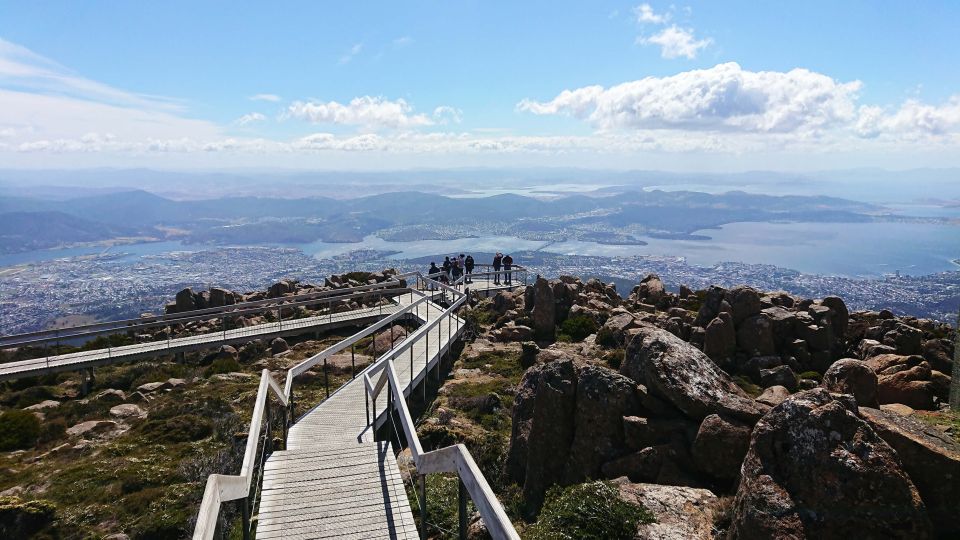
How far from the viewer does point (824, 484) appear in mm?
5934

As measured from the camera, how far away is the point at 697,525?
7250 mm

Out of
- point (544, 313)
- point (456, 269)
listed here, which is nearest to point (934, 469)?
point (544, 313)

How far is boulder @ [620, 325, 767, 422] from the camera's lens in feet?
29.9

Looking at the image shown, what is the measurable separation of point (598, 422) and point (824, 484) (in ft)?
14.2

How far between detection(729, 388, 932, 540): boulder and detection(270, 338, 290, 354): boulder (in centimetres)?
2073

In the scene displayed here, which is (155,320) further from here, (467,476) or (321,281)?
(321,281)

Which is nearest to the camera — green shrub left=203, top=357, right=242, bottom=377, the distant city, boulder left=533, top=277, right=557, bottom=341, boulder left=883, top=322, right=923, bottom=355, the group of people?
boulder left=883, top=322, right=923, bottom=355

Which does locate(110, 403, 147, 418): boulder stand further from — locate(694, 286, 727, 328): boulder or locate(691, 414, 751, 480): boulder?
locate(694, 286, 727, 328): boulder

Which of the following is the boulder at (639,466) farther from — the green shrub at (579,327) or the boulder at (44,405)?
the boulder at (44,405)

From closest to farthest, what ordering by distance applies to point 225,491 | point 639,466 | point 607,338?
point 225,491 → point 639,466 → point 607,338

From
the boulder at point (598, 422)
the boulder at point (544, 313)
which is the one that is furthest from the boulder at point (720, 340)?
the boulder at point (598, 422)

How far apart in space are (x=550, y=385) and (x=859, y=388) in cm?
657

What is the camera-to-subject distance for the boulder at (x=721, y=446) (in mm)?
8344

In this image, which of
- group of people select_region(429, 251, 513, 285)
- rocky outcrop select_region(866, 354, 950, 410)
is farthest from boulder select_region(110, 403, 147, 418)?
rocky outcrop select_region(866, 354, 950, 410)
